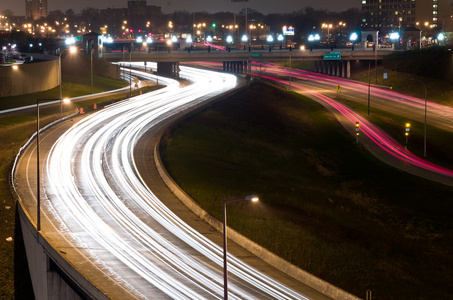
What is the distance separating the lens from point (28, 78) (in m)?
82.8

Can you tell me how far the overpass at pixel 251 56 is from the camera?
116m

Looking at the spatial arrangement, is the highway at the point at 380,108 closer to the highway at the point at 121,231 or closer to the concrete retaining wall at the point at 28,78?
the highway at the point at 121,231

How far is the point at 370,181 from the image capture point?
5994 centimetres

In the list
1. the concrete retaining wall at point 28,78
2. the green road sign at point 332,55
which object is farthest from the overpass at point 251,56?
the concrete retaining wall at point 28,78

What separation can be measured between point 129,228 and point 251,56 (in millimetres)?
86847

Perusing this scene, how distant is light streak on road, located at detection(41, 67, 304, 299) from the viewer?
28328 mm

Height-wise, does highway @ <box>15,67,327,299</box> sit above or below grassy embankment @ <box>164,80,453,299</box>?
above

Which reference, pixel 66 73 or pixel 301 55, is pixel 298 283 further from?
pixel 301 55

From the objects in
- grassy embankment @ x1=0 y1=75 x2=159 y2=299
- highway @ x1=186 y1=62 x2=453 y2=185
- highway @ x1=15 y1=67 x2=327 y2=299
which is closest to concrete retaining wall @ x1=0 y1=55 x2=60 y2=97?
grassy embankment @ x1=0 y1=75 x2=159 y2=299

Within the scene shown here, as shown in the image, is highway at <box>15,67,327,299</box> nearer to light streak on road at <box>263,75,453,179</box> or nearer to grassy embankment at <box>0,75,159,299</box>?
grassy embankment at <box>0,75,159,299</box>

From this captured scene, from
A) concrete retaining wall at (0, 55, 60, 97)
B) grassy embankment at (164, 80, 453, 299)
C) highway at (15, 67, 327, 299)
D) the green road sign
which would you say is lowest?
grassy embankment at (164, 80, 453, 299)

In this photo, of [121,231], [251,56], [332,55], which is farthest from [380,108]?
[121,231]

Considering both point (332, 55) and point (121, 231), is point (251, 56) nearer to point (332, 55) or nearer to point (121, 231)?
point (332, 55)

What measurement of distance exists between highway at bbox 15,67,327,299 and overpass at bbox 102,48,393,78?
57.2 metres
